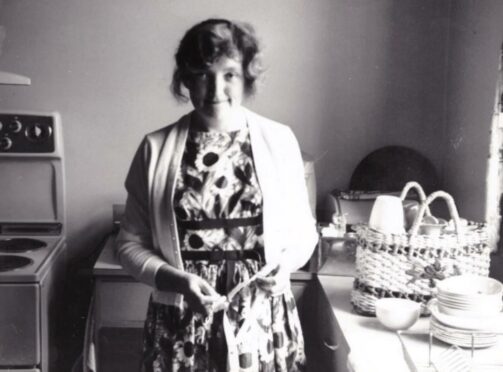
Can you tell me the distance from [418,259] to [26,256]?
1.26 metres

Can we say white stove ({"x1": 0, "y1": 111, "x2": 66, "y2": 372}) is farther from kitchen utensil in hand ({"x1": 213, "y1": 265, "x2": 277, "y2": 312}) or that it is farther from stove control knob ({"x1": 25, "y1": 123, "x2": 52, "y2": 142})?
kitchen utensil in hand ({"x1": 213, "y1": 265, "x2": 277, "y2": 312})

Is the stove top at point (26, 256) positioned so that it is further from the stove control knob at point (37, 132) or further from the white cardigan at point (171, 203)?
the white cardigan at point (171, 203)

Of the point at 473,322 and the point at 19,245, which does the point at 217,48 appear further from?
the point at 19,245

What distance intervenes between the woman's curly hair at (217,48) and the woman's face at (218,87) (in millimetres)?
13

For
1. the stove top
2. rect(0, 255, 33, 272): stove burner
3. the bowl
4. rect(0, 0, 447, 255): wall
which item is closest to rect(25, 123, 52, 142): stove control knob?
rect(0, 0, 447, 255): wall

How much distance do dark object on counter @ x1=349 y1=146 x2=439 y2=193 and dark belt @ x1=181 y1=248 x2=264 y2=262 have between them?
1122 millimetres

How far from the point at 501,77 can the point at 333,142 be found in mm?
769

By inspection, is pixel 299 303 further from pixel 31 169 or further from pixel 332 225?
pixel 31 169

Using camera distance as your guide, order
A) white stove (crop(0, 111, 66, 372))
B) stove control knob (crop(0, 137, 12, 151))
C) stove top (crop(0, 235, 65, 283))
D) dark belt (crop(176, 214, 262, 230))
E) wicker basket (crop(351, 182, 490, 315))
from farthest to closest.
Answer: stove control knob (crop(0, 137, 12, 151)) → white stove (crop(0, 111, 66, 372)) → stove top (crop(0, 235, 65, 283)) → wicker basket (crop(351, 182, 490, 315)) → dark belt (crop(176, 214, 262, 230))

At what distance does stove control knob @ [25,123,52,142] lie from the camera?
2373 mm

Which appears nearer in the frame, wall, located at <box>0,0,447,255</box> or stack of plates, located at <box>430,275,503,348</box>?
stack of plates, located at <box>430,275,503,348</box>

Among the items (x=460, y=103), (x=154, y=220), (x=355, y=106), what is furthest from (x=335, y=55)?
(x=154, y=220)

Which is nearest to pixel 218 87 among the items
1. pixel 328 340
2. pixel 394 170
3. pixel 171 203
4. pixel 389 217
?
pixel 171 203

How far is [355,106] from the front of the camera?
98.4 inches
